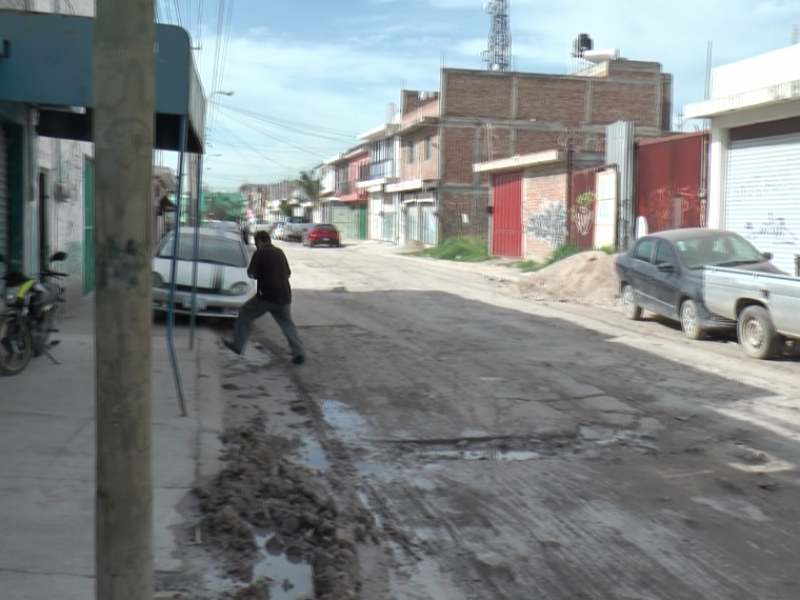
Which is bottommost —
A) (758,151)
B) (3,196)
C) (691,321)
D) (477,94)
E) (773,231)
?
(691,321)

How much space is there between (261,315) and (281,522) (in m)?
5.93

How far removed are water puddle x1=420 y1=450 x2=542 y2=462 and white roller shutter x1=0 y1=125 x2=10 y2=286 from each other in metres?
6.63

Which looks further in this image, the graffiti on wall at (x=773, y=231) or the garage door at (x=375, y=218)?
the garage door at (x=375, y=218)

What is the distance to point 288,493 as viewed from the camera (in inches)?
243

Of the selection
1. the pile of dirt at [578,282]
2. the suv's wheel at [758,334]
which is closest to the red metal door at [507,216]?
the pile of dirt at [578,282]

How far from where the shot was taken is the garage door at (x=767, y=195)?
18.6 meters

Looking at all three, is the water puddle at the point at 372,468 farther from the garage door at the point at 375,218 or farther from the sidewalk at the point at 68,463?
the garage door at the point at 375,218

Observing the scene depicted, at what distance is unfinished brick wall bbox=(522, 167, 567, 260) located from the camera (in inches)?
1249

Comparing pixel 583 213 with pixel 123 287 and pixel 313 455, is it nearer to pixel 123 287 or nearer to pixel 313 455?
pixel 313 455

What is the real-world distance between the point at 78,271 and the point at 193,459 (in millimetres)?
10659

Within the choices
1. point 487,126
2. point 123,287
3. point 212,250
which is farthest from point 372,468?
point 487,126

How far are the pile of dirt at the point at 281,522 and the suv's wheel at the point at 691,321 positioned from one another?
859cm

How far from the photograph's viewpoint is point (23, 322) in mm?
9664

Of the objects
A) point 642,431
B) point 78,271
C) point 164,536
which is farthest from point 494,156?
point 164,536
